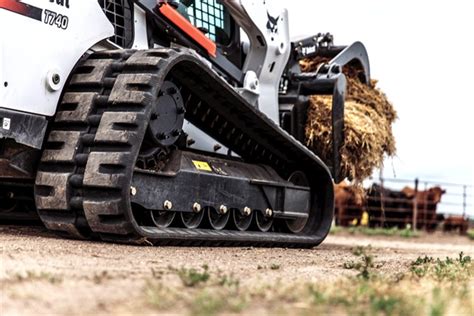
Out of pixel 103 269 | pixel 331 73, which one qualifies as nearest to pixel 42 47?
pixel 103 269

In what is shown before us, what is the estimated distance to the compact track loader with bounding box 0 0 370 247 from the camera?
634 centimetres

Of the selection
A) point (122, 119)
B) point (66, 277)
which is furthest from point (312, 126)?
point (66, 277)

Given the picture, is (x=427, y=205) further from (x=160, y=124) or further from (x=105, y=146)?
(x=105, y=146)

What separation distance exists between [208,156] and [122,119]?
72.5 inches

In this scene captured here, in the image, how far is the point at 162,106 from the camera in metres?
6.94

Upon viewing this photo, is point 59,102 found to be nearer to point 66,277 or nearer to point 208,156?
point 208,156

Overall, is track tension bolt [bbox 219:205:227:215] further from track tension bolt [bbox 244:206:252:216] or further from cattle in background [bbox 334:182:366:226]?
cattle in background [bbox 334:182:366:226]

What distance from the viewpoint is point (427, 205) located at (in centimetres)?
2641

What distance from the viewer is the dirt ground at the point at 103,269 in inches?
134

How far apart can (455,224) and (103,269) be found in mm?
22671

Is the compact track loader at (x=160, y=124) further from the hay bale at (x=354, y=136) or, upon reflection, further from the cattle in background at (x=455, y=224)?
the cattle in background at (x=455, y=224)

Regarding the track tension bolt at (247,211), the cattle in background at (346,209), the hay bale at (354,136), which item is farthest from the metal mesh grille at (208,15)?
the cattle in background at (346,209)

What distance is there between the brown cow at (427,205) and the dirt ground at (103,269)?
1790cm

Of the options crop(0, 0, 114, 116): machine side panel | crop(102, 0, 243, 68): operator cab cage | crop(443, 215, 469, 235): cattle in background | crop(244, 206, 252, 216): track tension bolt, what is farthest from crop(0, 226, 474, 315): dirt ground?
crop(443, 215, 469, 235): cattle in background
